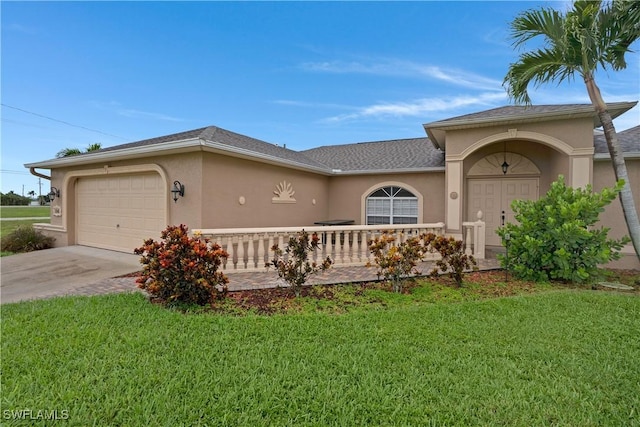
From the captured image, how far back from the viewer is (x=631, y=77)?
7.63m

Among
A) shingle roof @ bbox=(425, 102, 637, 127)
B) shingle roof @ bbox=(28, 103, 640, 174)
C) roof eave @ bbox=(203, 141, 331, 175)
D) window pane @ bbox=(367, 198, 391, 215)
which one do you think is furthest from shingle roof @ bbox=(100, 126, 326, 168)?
shingle roof @ bbox=(425, 102, 637, 127)

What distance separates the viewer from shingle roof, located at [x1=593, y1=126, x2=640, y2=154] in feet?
28.5

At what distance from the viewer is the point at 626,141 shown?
941cm

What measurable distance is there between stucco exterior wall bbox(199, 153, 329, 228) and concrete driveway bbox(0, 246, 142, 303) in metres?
2.70

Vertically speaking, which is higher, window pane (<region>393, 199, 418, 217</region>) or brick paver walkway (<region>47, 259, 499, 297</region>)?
window pane (<region>393, 199, 418, 217</region>)

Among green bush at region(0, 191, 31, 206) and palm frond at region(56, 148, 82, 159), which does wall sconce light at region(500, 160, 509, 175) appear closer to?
palm frond at region(56, 148, 82, 159)

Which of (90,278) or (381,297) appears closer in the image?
(381,297)

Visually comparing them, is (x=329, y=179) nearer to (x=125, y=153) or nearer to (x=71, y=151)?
(x=125, y=153)

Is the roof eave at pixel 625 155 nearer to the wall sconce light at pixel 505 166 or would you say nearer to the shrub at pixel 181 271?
the wall sconce light at pixel 505 166

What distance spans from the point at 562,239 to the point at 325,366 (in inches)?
245

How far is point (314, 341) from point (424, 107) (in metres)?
14.7

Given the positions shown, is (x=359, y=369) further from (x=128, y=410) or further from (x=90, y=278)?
(x=90, y=278)

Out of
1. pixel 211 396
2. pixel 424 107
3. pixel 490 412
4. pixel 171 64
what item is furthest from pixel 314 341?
pixel 171 64

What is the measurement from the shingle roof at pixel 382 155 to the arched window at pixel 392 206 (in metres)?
1.10
